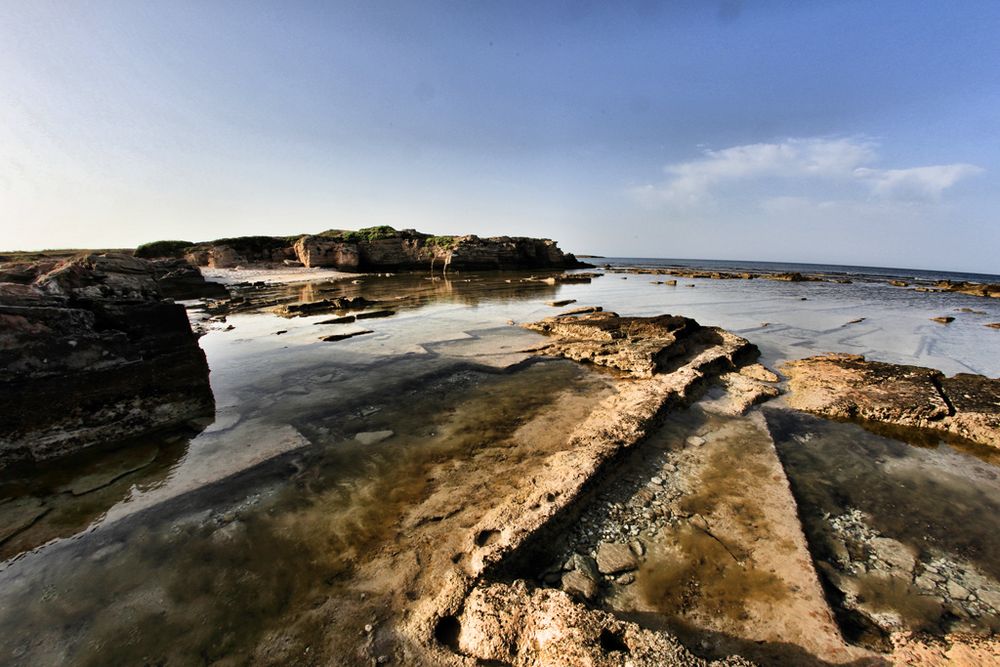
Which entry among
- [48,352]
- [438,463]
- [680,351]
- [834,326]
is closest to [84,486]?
[48,352]

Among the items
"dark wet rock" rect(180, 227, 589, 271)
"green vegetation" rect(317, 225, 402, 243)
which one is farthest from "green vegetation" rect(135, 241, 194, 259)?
"green vegetation" rect(317, 225, 402, 243)

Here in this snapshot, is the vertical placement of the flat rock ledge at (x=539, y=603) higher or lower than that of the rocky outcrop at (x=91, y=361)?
lower

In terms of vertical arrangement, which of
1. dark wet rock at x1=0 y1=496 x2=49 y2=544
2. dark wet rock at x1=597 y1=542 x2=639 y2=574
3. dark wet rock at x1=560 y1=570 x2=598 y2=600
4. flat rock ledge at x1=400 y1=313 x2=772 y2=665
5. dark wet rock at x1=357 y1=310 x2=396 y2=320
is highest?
dark wet rock at x1=357 y1=310 x2=396 y2=320

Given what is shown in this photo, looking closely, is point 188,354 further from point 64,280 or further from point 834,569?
point 834,569

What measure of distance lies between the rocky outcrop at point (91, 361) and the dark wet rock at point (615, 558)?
6.22m

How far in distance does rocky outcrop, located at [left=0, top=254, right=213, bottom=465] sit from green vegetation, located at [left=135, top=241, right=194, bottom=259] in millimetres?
48043

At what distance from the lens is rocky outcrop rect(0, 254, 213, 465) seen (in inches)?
182

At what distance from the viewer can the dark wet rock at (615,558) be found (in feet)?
10.1

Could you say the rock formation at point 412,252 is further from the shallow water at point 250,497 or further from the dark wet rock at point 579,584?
the dark wet rock at point 579,584

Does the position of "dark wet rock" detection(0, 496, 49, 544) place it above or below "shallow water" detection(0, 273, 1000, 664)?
below

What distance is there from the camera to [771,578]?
9.66 ft

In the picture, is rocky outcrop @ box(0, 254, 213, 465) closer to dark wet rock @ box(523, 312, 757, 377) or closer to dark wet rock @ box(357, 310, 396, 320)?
dark wet rock @ box(523, 312, 757, 377)

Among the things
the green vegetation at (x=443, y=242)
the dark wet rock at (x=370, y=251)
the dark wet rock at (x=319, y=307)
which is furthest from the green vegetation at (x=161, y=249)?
the dark wet rock at (x=319, y=307)

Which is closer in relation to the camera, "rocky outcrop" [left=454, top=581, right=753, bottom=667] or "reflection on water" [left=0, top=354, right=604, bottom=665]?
"rocky outcrop" [left=454, top=581, right=753, bottom=667]
